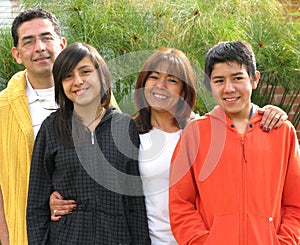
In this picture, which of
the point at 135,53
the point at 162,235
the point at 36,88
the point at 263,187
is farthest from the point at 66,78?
the point at 135,53

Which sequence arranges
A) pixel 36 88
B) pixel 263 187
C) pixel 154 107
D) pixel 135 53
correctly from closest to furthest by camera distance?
pixel 263 187 → pixel 154 107 → pixel 36 88 → pixel 135 53

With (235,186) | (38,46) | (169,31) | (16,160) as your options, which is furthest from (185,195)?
(169,31)

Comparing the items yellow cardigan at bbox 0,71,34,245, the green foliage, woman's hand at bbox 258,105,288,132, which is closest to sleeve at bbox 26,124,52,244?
yellow cardigan at bbox 0,71,34,245

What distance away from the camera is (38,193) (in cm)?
283

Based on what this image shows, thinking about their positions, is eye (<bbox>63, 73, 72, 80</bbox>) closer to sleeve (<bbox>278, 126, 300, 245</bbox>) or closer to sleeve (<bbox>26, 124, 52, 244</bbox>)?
sleeve (<bbox>26, 124, 52, 244</bbox>)

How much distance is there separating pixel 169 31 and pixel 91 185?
169cm

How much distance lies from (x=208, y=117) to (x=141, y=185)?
0.45 metres

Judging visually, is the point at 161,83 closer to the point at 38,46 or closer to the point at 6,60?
the point at 38,46

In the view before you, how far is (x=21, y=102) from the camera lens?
308cm

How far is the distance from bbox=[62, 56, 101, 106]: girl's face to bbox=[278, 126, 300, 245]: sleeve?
93cm

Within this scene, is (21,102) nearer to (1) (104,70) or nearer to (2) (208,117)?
(1) (104,70)

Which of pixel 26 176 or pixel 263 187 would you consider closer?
pixel 263 187

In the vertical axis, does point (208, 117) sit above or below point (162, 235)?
above

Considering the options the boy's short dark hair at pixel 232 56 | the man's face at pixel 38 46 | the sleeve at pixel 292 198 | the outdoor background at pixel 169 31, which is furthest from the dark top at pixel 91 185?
the outdoor background at pixel 169 31
